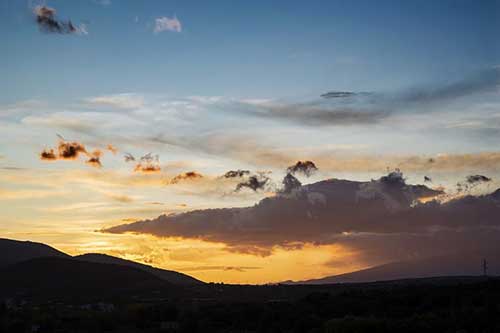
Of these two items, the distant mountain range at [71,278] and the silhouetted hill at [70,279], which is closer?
the silhouetted hill at [70,279]

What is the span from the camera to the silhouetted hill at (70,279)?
546 feet

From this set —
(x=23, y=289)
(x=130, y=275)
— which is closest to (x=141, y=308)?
(x=23, y=289)

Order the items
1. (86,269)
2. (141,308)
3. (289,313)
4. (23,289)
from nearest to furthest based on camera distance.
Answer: (289,313) → (141,308) → (23,289) → (86,269)

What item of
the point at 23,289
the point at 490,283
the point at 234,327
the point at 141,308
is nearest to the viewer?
the point at 234,327

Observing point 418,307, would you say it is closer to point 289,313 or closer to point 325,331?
point 289,313

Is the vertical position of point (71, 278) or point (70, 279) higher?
point (71, 278)

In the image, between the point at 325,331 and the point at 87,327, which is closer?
the point at 325,331

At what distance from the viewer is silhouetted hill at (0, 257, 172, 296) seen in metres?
166

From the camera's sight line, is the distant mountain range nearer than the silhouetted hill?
No

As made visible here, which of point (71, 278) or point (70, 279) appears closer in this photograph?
point (70, 279)

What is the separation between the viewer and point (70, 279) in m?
179

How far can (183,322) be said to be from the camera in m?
56.6

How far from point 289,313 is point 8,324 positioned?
25110 millimetres

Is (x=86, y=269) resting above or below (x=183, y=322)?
above
